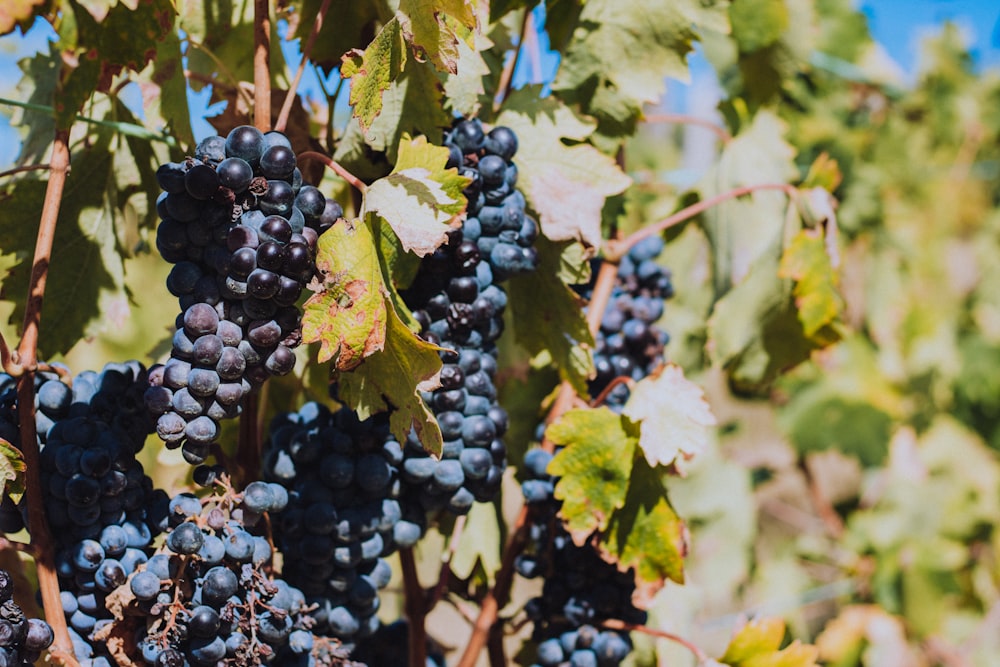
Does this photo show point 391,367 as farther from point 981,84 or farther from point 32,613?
point 981,84

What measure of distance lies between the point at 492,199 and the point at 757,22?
35.9 inches

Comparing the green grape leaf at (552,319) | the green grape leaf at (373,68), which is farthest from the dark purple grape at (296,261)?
the green grape leaf at (552,319)

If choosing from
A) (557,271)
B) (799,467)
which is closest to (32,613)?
(557,271)

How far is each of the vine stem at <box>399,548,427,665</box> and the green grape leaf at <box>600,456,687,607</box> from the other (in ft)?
0.78

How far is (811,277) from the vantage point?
1.38 meters

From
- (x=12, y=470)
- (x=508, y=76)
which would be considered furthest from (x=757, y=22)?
(x=12, y=470)

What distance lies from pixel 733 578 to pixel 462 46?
2300 millimetres

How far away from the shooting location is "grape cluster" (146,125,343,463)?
776 millimetres

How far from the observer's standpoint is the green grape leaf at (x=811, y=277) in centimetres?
137

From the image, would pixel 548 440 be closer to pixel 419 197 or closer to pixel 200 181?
pixel 419 197

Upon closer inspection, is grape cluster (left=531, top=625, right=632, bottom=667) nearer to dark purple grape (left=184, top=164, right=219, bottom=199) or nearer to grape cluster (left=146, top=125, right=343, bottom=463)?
grape cluster (left=146, top=125, right=343, bottom=463)

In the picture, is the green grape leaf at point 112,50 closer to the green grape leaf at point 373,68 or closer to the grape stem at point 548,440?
the green grape leaf at point 373,68

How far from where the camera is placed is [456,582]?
4.19 ft

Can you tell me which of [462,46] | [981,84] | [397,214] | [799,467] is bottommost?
[799,467]
